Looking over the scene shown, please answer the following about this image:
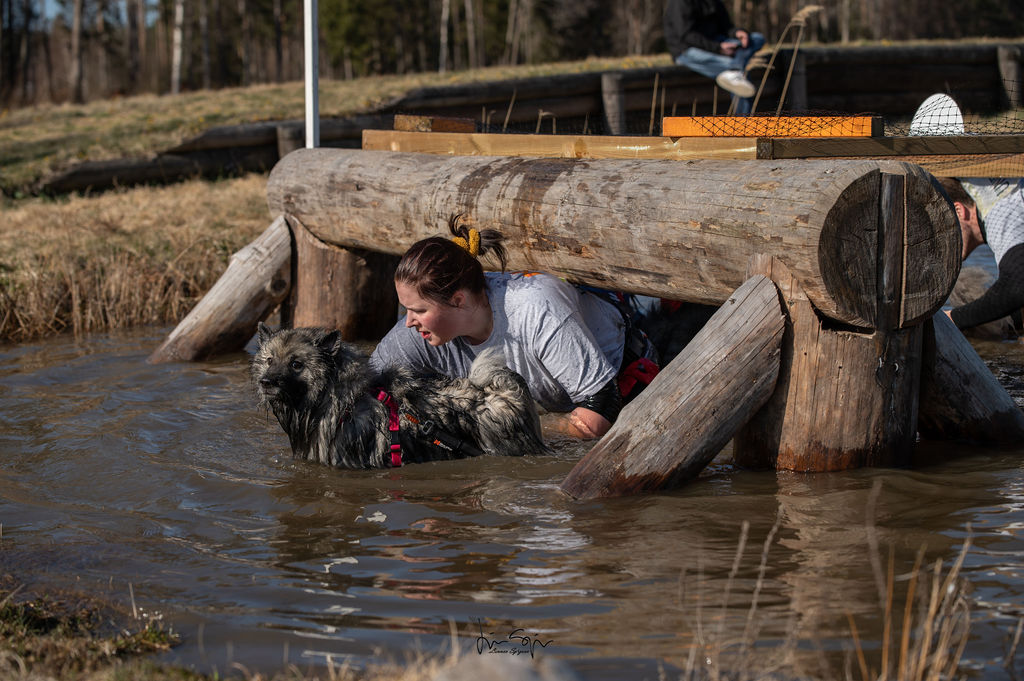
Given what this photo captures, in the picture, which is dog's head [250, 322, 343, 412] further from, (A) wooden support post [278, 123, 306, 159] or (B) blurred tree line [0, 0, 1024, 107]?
(B) blurred tree line [0, 0, 1024, 107]

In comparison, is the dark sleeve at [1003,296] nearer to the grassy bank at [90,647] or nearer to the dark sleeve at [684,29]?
the grassy bank at [90,647]

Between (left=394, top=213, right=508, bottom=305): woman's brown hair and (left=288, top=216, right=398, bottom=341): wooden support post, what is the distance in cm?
287

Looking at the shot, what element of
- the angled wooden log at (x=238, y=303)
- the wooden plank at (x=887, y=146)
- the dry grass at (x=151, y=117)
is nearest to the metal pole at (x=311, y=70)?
the angled wooden log at (x=238, y=303)

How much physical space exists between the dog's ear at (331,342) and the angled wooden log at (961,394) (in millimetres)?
2956

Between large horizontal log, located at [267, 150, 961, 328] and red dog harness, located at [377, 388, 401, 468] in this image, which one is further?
red dog harness, located at [377, 388, 401, 468]

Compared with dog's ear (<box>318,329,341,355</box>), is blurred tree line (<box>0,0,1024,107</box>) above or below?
above

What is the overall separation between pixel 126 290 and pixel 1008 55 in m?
17.6

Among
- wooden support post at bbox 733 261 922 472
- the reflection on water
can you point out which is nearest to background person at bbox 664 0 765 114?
wooden support post at bbox 733 261 922 472

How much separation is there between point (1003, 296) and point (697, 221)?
3.60 metres

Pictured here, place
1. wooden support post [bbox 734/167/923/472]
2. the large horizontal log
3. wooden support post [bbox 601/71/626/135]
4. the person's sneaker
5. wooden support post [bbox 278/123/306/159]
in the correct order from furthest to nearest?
wooden support post [bbox 601/71/626/135], wooden support post [bbox 278/123/306/159], the person's sneaker, wooden support post [bbox 734/167/923/472], the large horizontal log

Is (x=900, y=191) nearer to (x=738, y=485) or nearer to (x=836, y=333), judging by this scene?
(x=836, y=333)

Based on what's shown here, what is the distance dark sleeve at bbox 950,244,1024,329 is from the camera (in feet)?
23.8

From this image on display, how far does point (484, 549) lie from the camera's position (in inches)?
167

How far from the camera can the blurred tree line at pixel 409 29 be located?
41.3 meters
